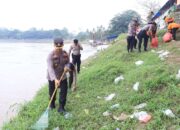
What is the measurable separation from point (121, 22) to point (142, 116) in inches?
1848

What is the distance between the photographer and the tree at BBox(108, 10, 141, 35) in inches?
2035

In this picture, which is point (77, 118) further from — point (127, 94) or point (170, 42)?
point (170, 42)

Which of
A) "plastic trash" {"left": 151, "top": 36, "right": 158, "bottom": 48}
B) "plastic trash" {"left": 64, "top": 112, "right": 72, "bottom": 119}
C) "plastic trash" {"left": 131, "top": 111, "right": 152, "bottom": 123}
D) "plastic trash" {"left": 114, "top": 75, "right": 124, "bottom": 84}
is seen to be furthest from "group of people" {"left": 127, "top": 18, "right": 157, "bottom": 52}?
"plastic trash" {"left": 131, "top": 111, "right": 152, "bottom": 123}

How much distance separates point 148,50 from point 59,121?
6.42m

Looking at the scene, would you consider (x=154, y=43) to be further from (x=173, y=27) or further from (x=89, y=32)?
Answer: (x=89, y=32)

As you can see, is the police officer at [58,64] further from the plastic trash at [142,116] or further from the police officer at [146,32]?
the police officer at [146,32]

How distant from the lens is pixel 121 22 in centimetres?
5228

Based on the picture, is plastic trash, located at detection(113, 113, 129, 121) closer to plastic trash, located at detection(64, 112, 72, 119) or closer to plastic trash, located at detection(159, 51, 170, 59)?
plastic trash, located at detection(64, 112, 72, 119)

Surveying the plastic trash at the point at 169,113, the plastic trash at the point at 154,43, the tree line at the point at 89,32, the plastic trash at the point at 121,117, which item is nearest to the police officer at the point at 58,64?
the plastic trash at the point at 121,117

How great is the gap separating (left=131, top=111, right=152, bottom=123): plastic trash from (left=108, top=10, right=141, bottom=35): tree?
4570cm

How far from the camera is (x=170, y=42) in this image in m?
12.3

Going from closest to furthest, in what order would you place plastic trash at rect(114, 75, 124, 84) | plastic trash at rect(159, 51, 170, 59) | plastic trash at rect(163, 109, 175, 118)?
plastic trash at rect(163, 109, 175, 118)
plastic trash at rect(114, 75, 124, 84)
plastic trash at rect(159, 51, 170, 59)

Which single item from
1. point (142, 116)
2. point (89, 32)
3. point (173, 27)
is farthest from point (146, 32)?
point (89, 32)

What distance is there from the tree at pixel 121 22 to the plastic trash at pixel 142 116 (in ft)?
150
